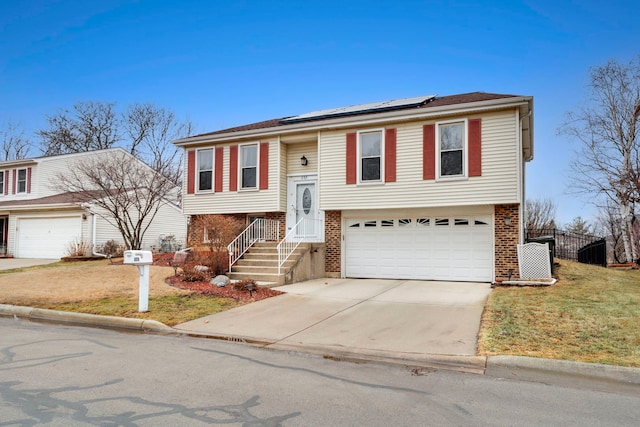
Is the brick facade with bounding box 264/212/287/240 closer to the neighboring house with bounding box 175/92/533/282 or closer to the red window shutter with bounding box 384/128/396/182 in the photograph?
the neighboring house with bounding box 175/92/533/282

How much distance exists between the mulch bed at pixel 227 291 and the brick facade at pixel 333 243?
4.21m

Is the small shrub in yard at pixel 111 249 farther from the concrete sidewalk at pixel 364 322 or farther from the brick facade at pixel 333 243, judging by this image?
the concrete sidewalk at pixel 364 322

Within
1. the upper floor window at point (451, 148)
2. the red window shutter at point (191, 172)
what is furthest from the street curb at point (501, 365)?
the red window shutter at point (191, 172)

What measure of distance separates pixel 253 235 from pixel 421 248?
576 cm

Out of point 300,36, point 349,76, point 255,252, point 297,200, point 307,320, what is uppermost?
point 300,36

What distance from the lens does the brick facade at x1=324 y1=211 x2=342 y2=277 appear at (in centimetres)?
1563

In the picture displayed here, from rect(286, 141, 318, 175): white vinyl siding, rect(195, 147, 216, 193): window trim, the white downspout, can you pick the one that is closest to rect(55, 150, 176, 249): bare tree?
the white downspout

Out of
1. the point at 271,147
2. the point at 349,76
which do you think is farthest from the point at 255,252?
the point at 349,76

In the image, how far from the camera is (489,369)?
551cm

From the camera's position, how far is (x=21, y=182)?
89.8ft

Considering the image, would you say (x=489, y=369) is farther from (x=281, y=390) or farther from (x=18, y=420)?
(x=18, y=420)

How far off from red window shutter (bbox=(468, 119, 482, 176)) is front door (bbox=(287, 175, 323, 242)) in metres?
5.56

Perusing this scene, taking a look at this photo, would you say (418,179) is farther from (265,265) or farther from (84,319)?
(84,319)

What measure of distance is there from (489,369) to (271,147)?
12.7 meters
